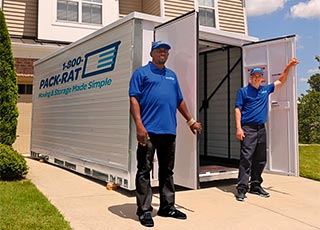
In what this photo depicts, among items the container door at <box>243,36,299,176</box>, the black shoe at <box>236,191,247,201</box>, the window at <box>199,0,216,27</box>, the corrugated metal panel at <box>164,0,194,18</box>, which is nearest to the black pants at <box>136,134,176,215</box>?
the black shoe at <box>236,191,247,201</box>

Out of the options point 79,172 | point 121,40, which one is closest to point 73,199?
point 79,172

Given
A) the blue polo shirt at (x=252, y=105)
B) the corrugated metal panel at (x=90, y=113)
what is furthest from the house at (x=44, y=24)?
the blue polo shirt at (x=252, y=105)

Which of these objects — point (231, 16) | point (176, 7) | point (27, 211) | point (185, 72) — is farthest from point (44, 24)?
point (27, 211)

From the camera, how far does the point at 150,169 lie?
3.92m

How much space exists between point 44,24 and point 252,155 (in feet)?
28.1

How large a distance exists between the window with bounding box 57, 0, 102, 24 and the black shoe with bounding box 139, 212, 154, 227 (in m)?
9.27

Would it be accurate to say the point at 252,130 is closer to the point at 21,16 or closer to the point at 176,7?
the point at 176,7

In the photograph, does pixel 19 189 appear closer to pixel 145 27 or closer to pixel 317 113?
pixel 145 27

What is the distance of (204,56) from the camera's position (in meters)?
8.27

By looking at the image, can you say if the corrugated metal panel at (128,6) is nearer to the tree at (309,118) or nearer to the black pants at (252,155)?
the black pants at (252,155)

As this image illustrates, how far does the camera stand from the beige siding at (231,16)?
540 inches

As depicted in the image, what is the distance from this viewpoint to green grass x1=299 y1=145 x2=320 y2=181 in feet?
23.4

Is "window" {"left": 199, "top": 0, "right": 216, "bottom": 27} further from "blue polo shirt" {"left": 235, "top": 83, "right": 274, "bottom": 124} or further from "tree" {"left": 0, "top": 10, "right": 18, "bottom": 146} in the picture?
"blue polo shirt" {"left": 235, "top": 83, "right": 274, "bottom": 124}

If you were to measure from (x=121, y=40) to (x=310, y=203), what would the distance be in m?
3.62
